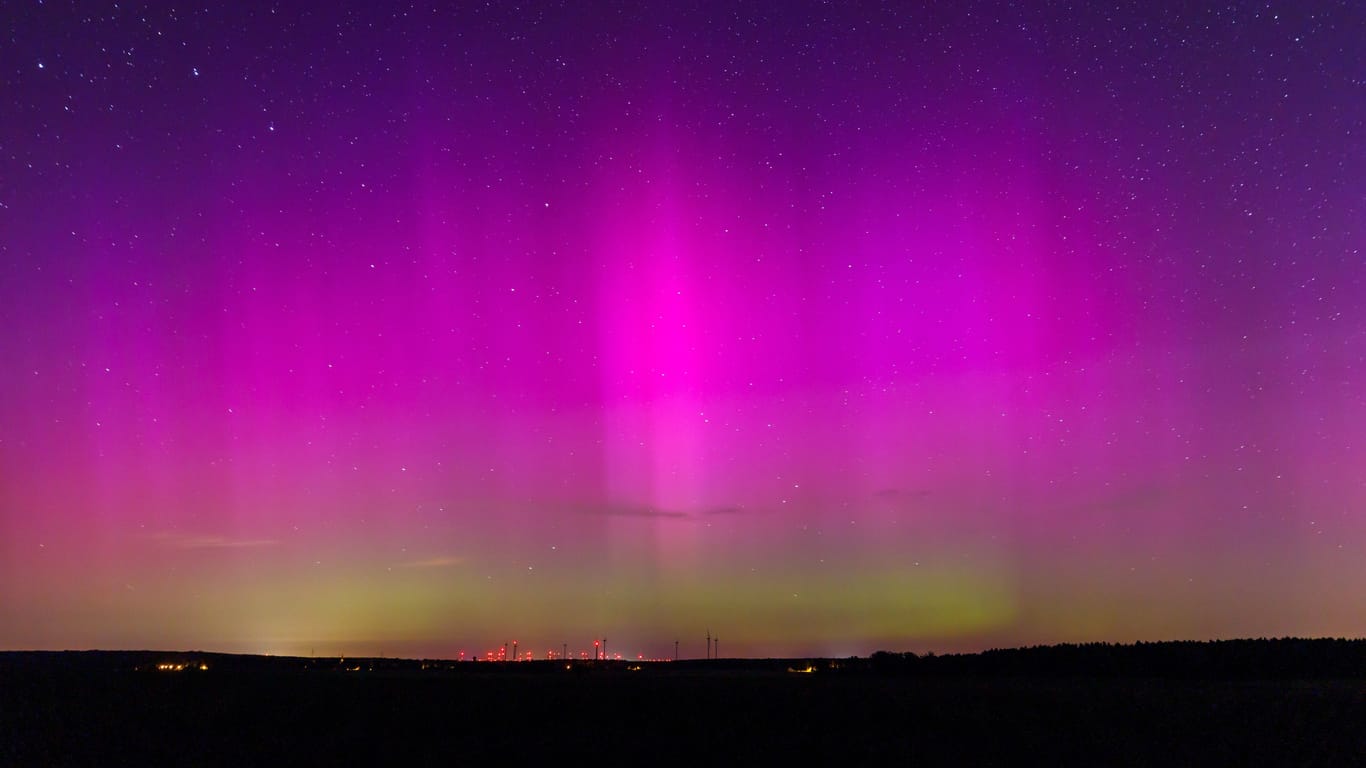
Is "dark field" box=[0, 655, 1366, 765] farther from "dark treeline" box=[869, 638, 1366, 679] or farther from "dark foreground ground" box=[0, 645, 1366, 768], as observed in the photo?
"dark treeline" box=[869, 638, 1366, 679]

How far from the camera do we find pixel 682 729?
30.8m

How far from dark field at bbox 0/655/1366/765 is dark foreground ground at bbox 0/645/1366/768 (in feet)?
0.28

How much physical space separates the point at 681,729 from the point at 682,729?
33 millimetres

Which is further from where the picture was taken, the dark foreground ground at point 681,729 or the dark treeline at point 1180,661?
the dark treeline at point 1180,661

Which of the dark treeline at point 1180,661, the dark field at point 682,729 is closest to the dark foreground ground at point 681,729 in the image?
the dark field at point 682,729

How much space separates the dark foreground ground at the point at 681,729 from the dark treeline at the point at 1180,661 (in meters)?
36.7

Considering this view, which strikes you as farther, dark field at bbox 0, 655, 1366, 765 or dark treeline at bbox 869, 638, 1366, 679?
dark treeline at bbox 869, 638, 1366, 679

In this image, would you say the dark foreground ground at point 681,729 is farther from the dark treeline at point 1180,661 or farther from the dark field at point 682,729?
the dark treeline at point 1180,661

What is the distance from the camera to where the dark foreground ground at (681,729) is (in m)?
24.3

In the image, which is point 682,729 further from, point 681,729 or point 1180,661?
point 1180,661

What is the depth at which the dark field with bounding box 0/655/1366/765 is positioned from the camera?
961 inches

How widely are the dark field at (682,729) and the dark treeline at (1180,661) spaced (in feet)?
120

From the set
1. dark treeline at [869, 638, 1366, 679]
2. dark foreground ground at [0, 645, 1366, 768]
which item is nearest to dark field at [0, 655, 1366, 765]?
dark foreground ground at [0, 645, 1366, 768]

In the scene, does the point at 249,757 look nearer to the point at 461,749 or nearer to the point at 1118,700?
the point at 461,749
